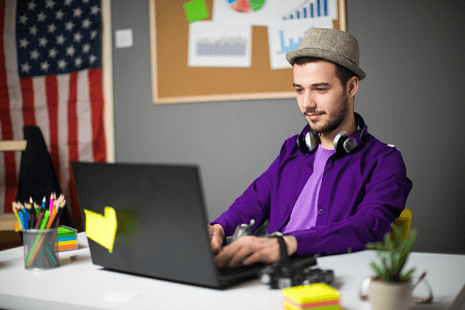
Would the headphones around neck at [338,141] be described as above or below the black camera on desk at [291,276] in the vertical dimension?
above

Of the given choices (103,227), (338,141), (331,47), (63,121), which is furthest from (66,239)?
(63,121)

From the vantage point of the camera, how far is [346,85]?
147 centimetres

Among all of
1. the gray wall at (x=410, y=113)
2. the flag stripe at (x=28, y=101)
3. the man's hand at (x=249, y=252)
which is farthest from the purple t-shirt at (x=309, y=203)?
the flag stripe at (x=28, y=101)

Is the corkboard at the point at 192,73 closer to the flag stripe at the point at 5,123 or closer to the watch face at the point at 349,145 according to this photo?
the watch face at the point at 349,145

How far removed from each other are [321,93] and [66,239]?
3.13 feet

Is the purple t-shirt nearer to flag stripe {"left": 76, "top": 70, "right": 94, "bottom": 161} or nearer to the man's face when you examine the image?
the man's face

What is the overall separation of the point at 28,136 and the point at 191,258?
6.76 feet

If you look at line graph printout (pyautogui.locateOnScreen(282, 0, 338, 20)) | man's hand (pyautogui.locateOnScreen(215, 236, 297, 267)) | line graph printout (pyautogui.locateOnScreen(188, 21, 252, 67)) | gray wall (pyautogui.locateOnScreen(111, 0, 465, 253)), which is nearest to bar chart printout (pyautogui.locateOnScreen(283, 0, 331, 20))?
line graph printout (pyautogui.locateOnScreen(282, 0, 338, 20))

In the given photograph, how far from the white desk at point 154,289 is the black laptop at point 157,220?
28 millimetres

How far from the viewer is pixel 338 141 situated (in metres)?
1.42

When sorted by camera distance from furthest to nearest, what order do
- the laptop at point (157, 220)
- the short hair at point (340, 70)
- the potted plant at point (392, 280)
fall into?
the short hair at point (340, 70) < the laptop at point (157, 220) < the potted plant at point (392, 280)

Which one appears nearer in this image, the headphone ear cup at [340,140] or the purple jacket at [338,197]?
the purple jacket at [338,197]

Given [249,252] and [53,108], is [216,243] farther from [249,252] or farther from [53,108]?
[53,108]

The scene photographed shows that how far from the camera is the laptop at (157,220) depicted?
706mm
